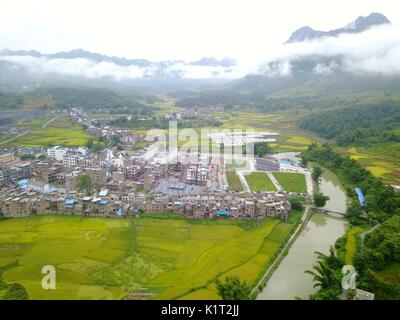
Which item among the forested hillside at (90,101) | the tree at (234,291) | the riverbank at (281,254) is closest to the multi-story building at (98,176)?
the riverbank at (281,254)

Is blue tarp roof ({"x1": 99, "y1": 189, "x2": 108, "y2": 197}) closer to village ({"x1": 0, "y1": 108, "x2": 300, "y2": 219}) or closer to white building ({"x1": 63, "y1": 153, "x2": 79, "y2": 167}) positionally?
village ({"x1": 0, "y1": 108, "x2": 300, "y2": 219})

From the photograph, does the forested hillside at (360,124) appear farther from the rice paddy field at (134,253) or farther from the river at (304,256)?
Result: the rice paddy field at (134,253)

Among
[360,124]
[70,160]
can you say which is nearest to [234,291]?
[70,160]

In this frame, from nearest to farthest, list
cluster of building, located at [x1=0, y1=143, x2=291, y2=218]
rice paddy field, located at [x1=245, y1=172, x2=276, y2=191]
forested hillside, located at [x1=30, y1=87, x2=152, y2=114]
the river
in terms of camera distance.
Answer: the river < cluster of building, located at [x1=0, y1=143, x2=291, y2=218] < rice paddy field, located at [x1=245, y1=172, x2=276, y2=191] < forested hillside, located at [x1=30, y1=87, x2=152, y2=114]

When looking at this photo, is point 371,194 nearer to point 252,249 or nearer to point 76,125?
point 252,249

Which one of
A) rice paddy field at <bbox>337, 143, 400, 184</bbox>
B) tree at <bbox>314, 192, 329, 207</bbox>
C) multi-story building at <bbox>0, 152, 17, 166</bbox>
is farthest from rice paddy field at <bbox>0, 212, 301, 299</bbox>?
rice paddy field at <bbox>337, 143, 400, 184</bbox>

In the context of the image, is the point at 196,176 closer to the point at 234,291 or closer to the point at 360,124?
the point at 234,291
